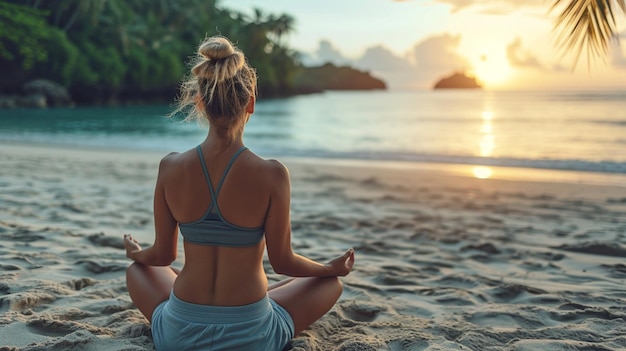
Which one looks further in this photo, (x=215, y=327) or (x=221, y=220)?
(x=215, y=327)

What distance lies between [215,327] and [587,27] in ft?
12.0

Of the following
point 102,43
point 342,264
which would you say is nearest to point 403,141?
point 342,264

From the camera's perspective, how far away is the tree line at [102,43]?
35.2 metres

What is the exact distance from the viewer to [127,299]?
291 centimetres

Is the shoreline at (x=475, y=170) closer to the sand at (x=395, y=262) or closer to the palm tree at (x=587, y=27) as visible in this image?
the sand at (x=395, y=262)

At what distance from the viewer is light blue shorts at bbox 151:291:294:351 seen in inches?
77.7

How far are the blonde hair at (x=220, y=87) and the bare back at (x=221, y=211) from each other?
0.39 ft

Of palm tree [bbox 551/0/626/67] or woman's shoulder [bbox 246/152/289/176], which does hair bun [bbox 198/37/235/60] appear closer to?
woman's shoulder [bbox 246/152/289/176]

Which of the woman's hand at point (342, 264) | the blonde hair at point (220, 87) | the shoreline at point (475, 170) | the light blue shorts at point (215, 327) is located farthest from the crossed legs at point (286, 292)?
the shoreline at point (475, 170)

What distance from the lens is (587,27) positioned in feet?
13.6

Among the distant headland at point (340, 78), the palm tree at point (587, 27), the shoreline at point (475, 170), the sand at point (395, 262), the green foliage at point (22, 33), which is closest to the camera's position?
the sand at point (395, 262)

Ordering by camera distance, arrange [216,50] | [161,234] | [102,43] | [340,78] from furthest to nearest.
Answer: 1. [340,78]
2. [102,43]
3. [161,234]
4. [216,50]

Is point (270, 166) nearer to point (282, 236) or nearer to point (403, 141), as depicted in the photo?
point (282, 236)

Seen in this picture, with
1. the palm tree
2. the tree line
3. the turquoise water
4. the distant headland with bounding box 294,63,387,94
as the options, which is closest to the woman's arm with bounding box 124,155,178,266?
the palm tree
